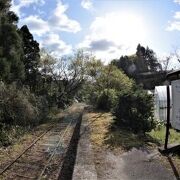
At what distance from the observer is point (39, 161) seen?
13.9 m

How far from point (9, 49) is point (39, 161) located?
18.0 meters

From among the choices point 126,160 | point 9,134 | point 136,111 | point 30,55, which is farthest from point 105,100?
point 126,160

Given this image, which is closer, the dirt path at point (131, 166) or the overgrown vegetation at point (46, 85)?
the dirt path at point (131, 166)

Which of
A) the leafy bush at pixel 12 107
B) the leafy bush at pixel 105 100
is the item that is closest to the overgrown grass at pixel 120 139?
the leafy bush at pixel 12 107

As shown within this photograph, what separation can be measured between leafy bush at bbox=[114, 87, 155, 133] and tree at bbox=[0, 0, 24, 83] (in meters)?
11.1

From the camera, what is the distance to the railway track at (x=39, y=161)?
38.5ft

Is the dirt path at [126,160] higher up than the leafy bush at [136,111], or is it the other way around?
the leafy bush at [136,111]

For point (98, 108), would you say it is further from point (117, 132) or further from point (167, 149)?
point (167, 149)

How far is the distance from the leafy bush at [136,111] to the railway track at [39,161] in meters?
3.29

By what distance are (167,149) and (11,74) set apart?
19641mm

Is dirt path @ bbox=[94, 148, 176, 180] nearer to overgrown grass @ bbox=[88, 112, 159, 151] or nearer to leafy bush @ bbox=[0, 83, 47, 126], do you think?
overgrown grass @ bbox=[88, 112, 159, 151]

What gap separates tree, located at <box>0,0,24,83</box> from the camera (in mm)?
28234

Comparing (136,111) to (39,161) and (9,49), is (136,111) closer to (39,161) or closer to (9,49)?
(39,161)

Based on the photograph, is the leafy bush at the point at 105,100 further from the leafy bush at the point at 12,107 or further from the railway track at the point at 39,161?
the railway track at the point at 39,161
